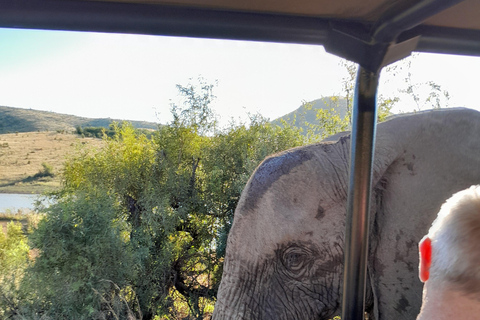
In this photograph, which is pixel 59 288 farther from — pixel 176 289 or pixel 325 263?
pixel 325 263

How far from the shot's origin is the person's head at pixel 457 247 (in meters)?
0.75

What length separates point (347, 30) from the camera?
150cm

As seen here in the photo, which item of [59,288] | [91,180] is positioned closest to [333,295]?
[59,288]

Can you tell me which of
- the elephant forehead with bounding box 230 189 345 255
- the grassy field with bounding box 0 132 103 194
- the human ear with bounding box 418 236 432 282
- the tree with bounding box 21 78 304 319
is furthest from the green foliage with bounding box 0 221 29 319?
the grassy field with bounding box 0 132 103 194

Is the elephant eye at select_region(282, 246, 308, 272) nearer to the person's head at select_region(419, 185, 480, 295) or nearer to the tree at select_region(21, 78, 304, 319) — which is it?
the person's head at select_region(419, 185, 480, 295)

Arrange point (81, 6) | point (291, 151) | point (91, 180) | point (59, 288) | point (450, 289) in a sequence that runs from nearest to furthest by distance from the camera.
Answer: point (450, 289) < point (81, 6) < point (291, 151) < point (59, 288) < point (91, 180)

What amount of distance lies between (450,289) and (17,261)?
5.47m

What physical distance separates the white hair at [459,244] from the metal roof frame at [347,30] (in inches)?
26.7

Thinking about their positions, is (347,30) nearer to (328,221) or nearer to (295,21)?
(295,21)

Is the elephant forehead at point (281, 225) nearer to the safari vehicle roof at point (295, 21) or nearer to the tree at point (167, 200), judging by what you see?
the safari vehicle roof at point (295, 21)

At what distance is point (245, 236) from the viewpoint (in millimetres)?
2562

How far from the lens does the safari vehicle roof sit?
4.07 feet

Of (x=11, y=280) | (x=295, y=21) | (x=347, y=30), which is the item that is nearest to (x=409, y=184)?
(x=347, y=30)

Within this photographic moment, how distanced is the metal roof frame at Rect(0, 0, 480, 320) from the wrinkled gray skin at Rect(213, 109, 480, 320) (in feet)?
3.10
